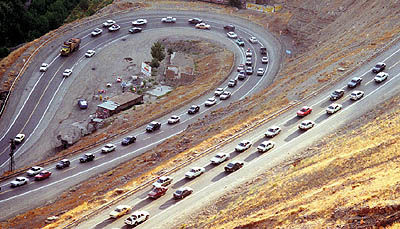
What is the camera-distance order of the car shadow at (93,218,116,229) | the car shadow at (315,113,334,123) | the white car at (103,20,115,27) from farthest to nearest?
the white car at (103,20,115,27), the car shadow at (315,113,334,123), the car shadow at (93,218,116,229)

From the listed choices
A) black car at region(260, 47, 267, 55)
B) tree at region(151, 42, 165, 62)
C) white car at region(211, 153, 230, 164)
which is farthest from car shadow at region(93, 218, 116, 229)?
black car at region(260, 47, 267, 55)

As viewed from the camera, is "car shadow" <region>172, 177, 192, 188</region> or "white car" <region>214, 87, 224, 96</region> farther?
"white car" <region>214, 87, 224, 96</region>

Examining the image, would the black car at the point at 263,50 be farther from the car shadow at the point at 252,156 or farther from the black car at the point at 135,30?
the car shadow at the point at 252,156

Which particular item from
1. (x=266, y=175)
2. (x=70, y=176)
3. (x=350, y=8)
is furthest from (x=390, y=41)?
(x=70, y=176)

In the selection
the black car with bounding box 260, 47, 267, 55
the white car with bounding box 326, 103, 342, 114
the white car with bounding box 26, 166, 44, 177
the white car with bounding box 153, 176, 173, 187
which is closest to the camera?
the white car with bounding box 153, 176, 173, 187

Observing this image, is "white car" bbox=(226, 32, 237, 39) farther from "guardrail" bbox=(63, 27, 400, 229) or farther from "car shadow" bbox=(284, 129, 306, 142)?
"car shadow" bbox=(284, 129, 306, 142)

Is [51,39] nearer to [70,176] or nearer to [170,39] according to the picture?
[170,39]

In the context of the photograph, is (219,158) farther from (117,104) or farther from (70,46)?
(70,46)
